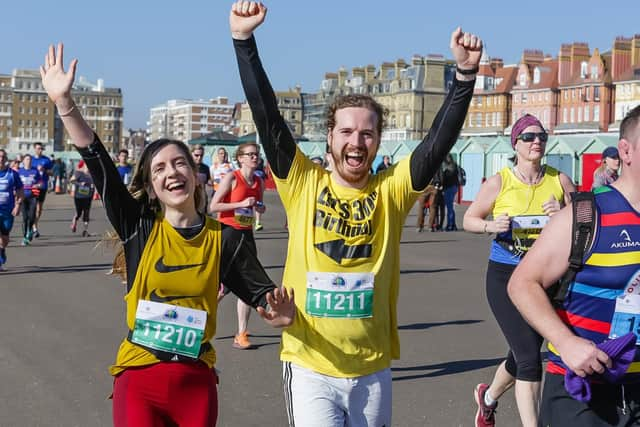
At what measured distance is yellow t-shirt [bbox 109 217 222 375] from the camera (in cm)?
375

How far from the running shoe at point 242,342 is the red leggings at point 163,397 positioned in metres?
4.91

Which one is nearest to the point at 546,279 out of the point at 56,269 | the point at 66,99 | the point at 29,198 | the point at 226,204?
the point at 66,99

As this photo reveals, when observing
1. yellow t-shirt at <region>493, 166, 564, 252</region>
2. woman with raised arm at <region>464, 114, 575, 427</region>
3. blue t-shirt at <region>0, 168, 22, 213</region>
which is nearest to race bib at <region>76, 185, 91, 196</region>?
blue t-shirt at <region>0, 168, 22, 213</region>

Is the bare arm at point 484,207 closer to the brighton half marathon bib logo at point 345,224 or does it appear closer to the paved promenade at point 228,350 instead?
the paved promenade at point 228,350

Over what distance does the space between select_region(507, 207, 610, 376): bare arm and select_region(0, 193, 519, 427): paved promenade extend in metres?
3.00

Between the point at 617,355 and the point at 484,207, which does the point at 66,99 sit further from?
the point at 484,207

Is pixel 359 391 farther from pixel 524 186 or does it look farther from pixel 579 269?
pixel 524 186

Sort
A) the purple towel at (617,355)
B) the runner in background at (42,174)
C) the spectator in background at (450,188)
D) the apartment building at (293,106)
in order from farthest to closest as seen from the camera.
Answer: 1. the apartment building at (293,106)
2. the spectator in background at (450,188)
3. the runner in background at (42,174)
4. the purple towel at (617,355)

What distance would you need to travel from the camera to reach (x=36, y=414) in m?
6.24

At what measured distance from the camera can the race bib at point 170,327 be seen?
3682 mm

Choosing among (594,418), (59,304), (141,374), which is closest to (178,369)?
(141,374)

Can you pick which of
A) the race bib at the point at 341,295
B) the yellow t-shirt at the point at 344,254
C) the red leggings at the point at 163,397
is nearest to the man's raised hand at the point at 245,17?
the yellow t-shirt at the point at 344,254

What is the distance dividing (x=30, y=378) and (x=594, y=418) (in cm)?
500

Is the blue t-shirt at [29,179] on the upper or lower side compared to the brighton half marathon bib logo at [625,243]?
lower
